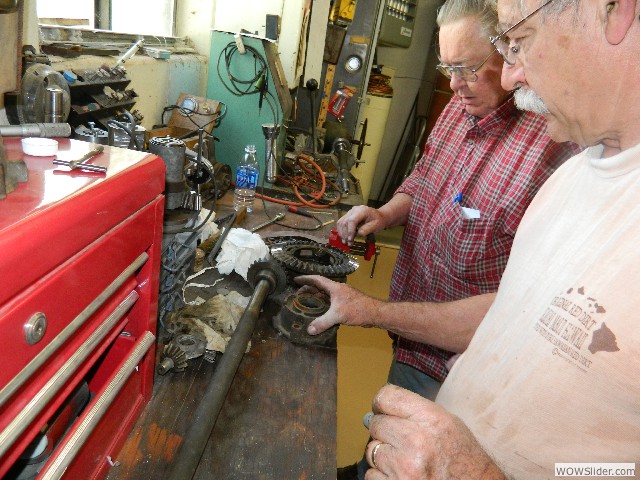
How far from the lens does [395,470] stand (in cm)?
71

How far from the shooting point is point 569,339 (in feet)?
2.24

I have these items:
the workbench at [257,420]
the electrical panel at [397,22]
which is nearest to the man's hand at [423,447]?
the workbench at [257,420]

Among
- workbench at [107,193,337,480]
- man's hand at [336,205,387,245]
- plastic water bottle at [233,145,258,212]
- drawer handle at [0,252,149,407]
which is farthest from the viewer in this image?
plastic water bottle at [233,145,258,212]

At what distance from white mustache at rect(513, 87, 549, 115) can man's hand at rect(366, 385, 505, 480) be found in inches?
22.6

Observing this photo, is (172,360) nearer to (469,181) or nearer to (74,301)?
(74,301)

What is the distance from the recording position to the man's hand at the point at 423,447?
2.25 ft

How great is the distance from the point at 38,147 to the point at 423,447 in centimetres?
72

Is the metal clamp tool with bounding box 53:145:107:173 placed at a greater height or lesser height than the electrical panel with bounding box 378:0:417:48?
lesser

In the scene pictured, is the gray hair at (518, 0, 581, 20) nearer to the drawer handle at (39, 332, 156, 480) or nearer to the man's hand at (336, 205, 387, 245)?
the drawer handle at (39, 332, 156, 480)

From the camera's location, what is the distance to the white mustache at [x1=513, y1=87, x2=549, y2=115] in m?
0.85

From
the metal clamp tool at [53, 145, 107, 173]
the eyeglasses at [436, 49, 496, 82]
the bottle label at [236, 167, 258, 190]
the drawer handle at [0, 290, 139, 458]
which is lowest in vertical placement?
the bottle label at [236, 167, 258, 190]

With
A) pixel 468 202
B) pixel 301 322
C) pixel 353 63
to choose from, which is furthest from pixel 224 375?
pixel 353 63

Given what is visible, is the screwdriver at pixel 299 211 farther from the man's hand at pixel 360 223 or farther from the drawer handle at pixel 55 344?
the drawer handle at pixel 55 344

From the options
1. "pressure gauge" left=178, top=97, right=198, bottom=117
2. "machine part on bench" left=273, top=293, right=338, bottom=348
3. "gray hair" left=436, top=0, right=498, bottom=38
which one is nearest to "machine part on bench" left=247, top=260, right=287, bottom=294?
"machine part on bench" left=273, top=293, right=338, bottom=348
